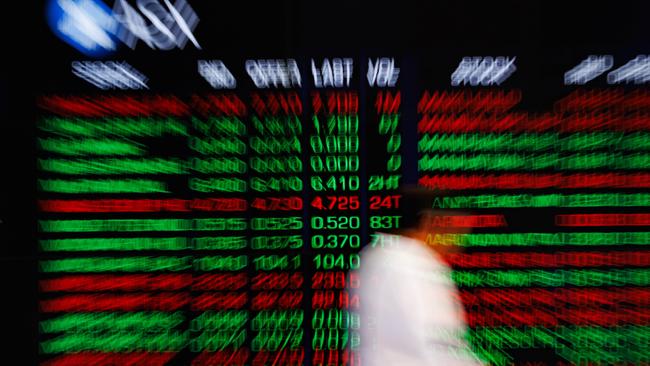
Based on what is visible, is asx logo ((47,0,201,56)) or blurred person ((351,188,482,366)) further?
asx logo ((47,0,201,56))

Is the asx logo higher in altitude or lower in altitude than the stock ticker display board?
higher

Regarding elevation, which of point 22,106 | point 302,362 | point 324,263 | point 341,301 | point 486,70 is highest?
point 486,70

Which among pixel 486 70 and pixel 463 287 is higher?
pixel 486 70

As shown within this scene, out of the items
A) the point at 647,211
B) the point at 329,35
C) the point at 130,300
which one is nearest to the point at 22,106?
the point at 130,300

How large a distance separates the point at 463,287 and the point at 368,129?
953 millimetres

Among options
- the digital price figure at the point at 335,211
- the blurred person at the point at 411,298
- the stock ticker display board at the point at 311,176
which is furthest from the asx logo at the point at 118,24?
the blurred person at the point at 411,298

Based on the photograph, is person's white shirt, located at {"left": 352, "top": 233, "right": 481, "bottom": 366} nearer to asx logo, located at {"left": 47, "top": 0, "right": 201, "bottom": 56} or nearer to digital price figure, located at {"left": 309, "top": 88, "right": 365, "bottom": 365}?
digital price figure, located at {"left": 309, "top": 88, "right": 365, "bottom": 365}

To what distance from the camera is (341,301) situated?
1.39 m

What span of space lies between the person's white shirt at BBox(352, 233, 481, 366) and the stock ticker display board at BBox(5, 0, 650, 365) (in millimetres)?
63

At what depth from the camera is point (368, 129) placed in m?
1.36

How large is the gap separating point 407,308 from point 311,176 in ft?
2.46

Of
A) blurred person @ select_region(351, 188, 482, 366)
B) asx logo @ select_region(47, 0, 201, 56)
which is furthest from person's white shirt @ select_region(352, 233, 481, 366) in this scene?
asx logo @ select_region(47, 0, 201, 56)

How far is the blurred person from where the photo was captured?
113 cm

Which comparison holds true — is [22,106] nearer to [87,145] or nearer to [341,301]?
[87,145]
